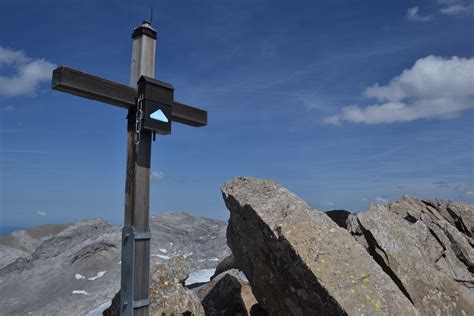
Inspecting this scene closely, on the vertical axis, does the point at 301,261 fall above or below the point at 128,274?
above

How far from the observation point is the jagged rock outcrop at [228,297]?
392 inches

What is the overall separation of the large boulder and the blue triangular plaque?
8.03ft

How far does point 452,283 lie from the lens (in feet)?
30.7

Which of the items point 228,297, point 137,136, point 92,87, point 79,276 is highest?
point 92,87

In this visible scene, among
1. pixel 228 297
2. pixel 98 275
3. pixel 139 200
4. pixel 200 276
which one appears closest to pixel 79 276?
pixel 98 275

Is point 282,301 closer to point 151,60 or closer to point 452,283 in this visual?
point 452,283

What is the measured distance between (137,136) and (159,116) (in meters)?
0.50

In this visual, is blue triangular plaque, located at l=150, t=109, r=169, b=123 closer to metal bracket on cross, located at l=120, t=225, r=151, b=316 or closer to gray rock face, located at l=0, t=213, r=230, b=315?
metal bracket on cross, located at l=120, t=225, r=151, b=316

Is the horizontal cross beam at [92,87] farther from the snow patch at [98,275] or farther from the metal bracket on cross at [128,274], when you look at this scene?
the snow patch at [98,275]

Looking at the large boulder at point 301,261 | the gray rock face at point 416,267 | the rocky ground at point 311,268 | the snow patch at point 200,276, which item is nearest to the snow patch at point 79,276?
the rocky ground at point 311,268

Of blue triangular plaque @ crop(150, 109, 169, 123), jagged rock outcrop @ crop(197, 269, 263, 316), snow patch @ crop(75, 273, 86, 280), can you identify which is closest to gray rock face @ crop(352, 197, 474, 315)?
jagged rock outcrop @ crop(197, 269, 263, 316)

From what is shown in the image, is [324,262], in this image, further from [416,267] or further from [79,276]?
[79,276]

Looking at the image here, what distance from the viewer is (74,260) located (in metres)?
19.1

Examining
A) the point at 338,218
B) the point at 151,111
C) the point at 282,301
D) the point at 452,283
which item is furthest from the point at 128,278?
the point at 338,218
